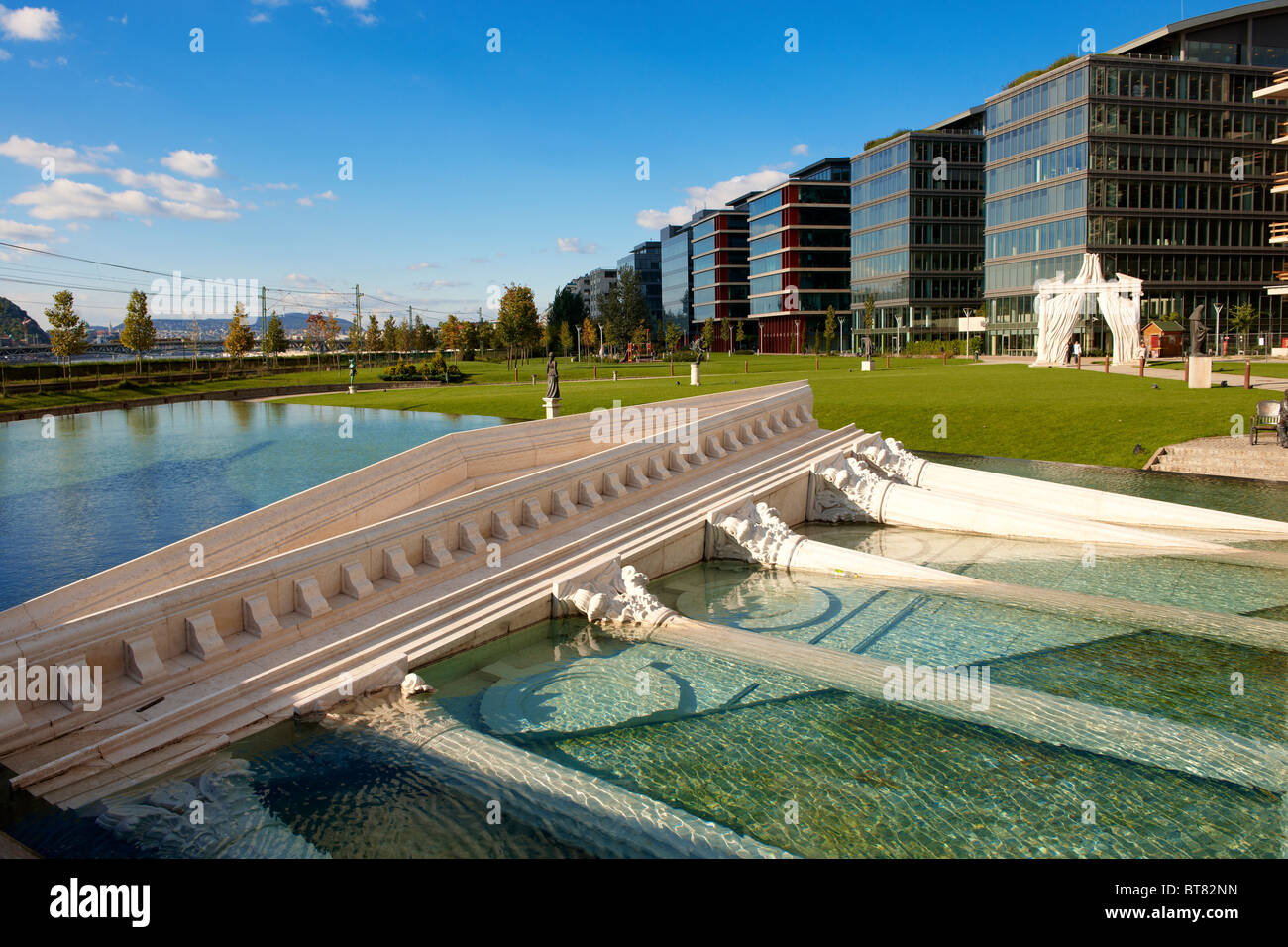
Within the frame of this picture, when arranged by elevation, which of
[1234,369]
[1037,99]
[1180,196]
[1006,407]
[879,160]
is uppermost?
[879,160]

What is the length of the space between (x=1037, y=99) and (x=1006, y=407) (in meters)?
57.1

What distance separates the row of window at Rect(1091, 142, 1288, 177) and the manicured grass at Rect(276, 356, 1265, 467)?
3817cm

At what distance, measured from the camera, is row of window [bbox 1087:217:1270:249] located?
69.0 m

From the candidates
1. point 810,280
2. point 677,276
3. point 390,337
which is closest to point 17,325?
point 390,337

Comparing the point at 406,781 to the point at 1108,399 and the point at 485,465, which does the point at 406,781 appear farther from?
the point at 1108,399

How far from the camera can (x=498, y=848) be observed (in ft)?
19.2

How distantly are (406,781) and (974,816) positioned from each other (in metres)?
4.43

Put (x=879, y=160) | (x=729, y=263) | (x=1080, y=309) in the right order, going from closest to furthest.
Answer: (x=1080, y=309) → (x=879, y=160) → (x=729, y=263)

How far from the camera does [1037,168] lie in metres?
72.8

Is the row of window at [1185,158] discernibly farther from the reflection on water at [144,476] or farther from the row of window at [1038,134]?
the reflection on water at [144,476]

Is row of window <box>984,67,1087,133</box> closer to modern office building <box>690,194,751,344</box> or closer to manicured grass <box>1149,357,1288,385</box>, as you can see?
manicured grass <box>1149,357,1288,385</box>

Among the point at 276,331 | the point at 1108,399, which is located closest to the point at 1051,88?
the point at 1108,399

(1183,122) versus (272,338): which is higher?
(1183,122)

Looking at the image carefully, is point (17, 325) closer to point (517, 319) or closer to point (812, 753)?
point (517, 319)
